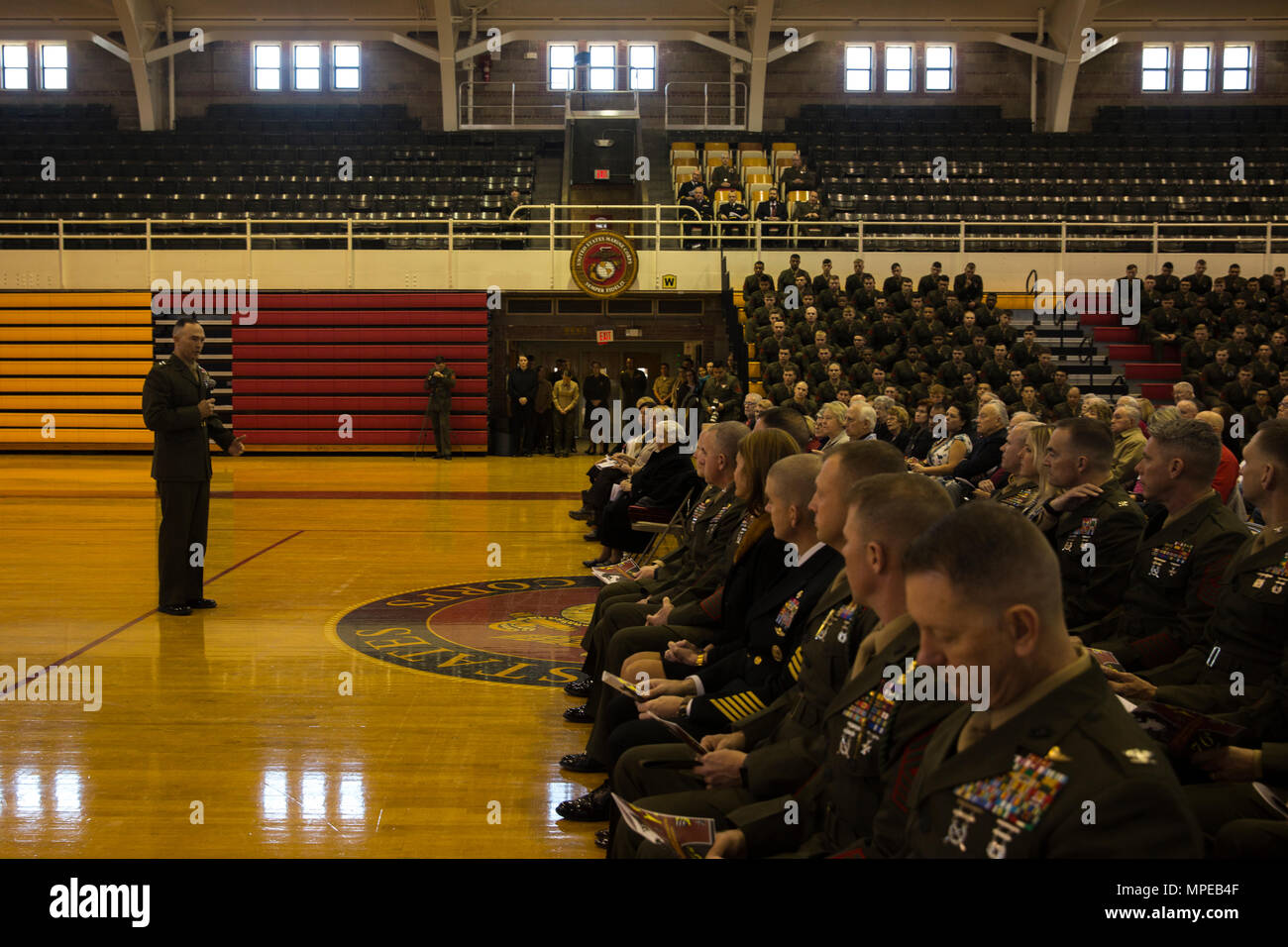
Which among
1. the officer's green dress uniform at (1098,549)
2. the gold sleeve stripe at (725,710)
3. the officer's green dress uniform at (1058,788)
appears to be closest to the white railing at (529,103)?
the officer's green dress uniform at (1098,549)

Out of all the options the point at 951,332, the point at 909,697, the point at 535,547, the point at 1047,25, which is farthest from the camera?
the point at 1047,25

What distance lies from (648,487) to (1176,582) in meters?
3.96

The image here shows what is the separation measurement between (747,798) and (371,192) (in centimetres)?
1778

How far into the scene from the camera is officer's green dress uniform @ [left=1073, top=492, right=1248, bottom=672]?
131 inches

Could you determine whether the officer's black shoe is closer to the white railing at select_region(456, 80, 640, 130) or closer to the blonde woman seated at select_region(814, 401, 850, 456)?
the blonde woman seated at select_region(814, 401, 850, 456)

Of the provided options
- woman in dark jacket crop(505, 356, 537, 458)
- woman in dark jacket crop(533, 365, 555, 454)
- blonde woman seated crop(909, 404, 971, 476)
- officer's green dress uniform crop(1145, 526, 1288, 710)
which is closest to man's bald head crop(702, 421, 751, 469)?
officer's green dress uniform crop(1145, 526, 1288, 710)

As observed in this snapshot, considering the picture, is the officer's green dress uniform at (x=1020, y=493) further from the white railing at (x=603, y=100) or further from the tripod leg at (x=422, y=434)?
the white railing at (x=603, y=100)

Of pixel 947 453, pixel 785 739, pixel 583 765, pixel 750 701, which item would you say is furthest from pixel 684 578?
pixel 947 453

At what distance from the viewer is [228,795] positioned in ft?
12.1

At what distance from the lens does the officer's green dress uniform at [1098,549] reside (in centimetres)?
387

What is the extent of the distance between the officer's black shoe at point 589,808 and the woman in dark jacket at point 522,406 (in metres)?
13.9

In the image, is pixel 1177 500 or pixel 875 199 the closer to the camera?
pixel 1177 500
